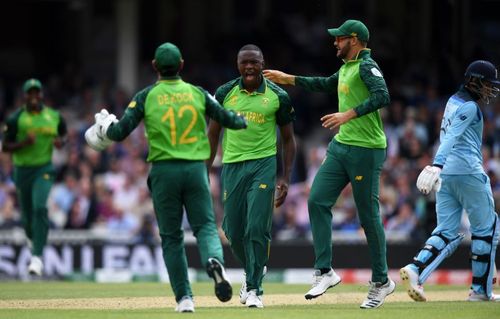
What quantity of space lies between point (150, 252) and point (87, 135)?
977 cm

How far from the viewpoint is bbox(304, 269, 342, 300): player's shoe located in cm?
1216

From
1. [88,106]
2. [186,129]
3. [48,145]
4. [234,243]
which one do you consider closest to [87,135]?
[186,129]

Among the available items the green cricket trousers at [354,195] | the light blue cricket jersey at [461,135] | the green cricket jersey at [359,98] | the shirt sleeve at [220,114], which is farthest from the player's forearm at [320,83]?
the shirt sleeve at [220,114]

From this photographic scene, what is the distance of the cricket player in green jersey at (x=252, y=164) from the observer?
12.3 meters

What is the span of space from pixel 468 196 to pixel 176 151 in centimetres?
327

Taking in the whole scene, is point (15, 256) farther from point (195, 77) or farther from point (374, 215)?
point (374, 215)

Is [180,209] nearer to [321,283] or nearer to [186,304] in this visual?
Result: [186,304]

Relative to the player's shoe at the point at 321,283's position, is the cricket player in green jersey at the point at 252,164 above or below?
above

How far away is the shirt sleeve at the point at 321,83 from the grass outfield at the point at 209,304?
2165 mm

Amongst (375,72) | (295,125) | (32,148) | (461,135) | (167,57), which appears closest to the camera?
(167,57)

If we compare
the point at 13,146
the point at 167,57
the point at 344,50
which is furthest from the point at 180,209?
the point at 13,146

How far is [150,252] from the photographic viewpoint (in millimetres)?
20797

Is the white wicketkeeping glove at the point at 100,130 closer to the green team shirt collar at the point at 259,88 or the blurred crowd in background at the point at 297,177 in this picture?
the green team shirt collar at the point at 259,88

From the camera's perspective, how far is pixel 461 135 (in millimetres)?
12281
